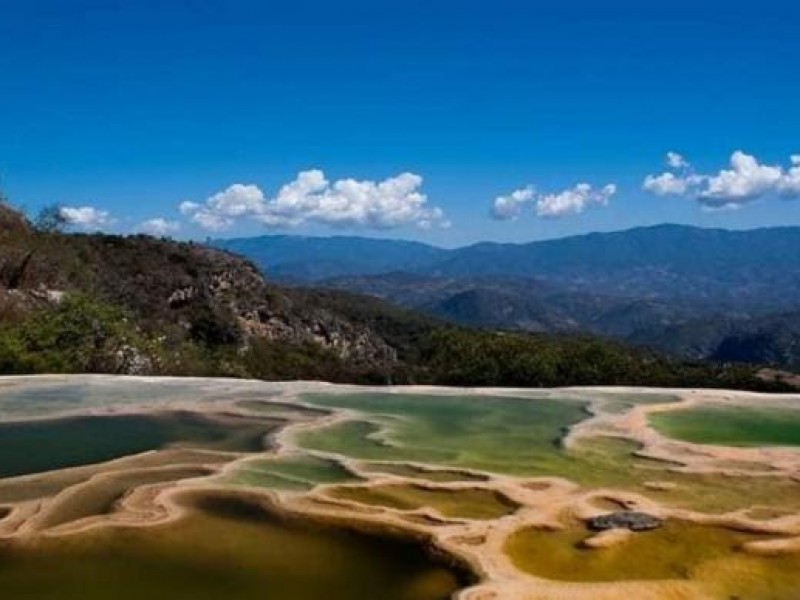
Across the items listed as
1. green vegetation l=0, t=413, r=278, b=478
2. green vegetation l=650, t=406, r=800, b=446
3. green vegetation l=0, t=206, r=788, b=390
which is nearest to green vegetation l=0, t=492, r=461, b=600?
green vegetation l=0, t=413, r=278, b=478

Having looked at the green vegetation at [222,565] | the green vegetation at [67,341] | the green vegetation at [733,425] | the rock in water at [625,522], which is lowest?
the green vegetation at [222,565]

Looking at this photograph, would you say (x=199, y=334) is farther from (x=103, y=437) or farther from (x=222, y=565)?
(x=222, y=565)

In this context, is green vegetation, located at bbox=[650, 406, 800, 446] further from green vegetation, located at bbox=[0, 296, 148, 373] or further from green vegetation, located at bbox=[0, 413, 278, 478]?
green vegetation, located at bbox=[0, 296, 148, 373]

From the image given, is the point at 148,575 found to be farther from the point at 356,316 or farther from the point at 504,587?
the point at 356,316

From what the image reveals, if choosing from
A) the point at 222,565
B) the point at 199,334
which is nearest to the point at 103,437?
the point at 222,565

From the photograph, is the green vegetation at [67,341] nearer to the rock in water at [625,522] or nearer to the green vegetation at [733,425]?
the green vegetation at [733,425]

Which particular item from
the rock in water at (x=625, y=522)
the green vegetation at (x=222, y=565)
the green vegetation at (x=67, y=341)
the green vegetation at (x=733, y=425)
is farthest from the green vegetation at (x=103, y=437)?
the green vegetation at (x=67, y=341)
